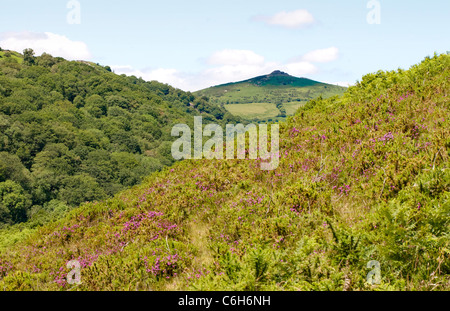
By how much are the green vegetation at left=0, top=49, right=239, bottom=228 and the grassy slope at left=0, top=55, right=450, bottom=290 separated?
60.2 m

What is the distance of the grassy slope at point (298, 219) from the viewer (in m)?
3.61

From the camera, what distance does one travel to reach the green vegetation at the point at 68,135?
75750 mm

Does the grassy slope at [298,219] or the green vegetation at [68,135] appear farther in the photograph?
the green vegetation at [68,135]

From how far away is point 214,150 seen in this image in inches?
439

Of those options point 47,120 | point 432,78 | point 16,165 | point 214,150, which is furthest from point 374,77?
point 47,120

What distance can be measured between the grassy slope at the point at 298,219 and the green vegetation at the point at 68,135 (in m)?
60.2

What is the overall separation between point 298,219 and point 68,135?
10489cm

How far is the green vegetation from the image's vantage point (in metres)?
75.8

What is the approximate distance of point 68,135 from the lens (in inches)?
3834

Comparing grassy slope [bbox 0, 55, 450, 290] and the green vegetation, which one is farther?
the green vegetation

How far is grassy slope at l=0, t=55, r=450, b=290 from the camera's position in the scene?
3605 mm

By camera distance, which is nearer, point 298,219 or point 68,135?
point 298,219

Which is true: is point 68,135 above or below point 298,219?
above
